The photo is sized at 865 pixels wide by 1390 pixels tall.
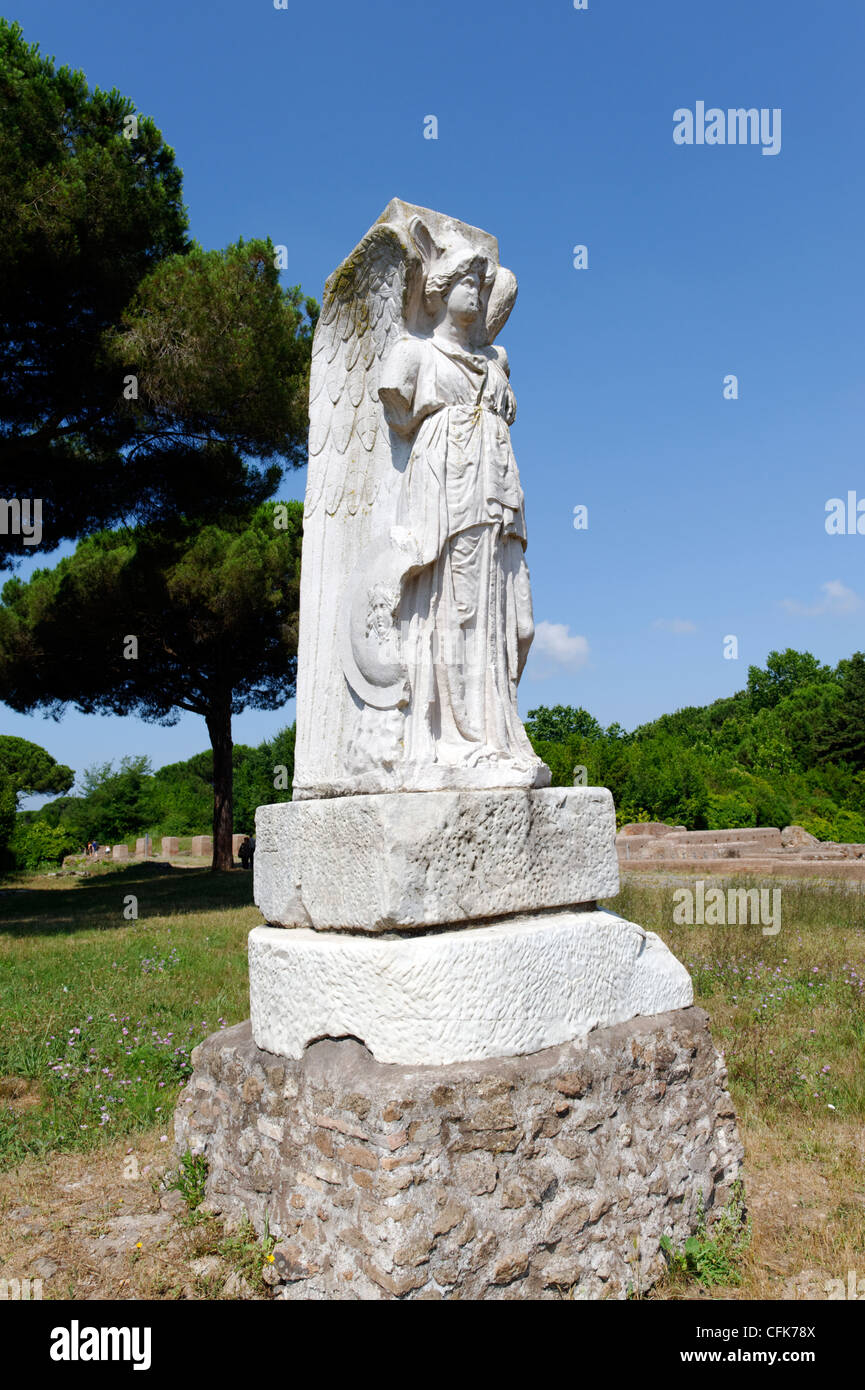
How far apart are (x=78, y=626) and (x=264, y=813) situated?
11560mm

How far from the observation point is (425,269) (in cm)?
324

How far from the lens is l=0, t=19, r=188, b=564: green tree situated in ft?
31.2

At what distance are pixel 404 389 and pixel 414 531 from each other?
0.49 meters

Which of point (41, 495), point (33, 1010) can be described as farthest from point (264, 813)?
point (41, 495)

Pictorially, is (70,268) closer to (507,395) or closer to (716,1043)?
(507,395)

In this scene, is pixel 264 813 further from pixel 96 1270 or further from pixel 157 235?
pixel 157 235

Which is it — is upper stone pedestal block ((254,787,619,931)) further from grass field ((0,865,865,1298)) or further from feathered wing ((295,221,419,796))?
grass field ((0,865,865,1298))

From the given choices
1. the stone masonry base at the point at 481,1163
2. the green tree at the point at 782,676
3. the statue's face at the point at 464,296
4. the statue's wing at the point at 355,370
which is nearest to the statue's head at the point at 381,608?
the statue's wing at the point at 355,370

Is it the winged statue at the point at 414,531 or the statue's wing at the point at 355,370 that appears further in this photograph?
the statue's wing at the point at 355,370

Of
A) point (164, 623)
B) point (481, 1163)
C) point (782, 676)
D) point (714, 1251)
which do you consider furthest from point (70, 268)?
point (782, 676)

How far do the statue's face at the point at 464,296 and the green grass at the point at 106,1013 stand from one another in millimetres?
3512

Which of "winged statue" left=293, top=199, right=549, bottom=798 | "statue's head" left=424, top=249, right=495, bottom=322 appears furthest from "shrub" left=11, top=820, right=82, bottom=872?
"statue's head" left=424, top=249, right=495, bottom=322

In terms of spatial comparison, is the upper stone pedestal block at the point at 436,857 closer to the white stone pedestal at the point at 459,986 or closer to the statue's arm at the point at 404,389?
the white stone pedestal at the point at 459,986

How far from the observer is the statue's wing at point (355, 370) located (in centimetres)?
324
